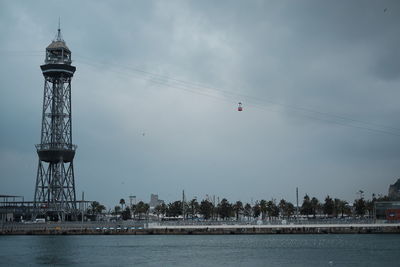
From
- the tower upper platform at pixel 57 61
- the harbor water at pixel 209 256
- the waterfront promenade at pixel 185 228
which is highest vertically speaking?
the tower upper platform at pixel 57 61

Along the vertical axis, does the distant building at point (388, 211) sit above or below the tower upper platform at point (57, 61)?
below

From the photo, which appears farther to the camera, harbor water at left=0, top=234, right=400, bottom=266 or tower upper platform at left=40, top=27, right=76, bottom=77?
tower upper platform at left=40, top=27, right=76, bottom=77

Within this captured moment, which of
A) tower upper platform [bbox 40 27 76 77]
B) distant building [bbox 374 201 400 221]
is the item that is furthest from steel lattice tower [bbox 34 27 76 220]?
distant building [bbox 374 201 400 221]

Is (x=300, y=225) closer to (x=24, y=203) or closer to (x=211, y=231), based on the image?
(x=211, y=231)

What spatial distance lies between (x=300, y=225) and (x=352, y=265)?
81535mm

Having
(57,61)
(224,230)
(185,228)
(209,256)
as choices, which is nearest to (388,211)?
(224,230)

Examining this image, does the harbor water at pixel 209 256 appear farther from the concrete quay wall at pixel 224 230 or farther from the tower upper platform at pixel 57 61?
the tower upper platform at pixel 57 61

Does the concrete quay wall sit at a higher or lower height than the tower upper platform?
lower

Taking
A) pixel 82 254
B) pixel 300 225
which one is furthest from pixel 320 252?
pixel 300 225

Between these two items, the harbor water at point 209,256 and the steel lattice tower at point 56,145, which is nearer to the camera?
the harbor water at point 209,256

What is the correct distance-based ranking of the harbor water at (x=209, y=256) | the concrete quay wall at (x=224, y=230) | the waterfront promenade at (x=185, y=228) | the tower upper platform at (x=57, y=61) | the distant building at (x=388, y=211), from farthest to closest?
the tower upper platform at (x=57, y=61) < the distant building at (x=388, y=211) < the waterfront promenade at (x=185, y=228) < the concrete quay wall at (x=224, y=230) < the harbor water at (x=209, y=256)

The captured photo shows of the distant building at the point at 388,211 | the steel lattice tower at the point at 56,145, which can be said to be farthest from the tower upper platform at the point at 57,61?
the distant building at the point at 388,211

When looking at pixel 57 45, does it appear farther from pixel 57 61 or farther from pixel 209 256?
pixel 209 256

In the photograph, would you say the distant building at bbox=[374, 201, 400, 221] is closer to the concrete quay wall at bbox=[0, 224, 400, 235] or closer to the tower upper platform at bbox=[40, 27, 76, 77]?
the concrete quay wall at bbox=[0, 224, 400, 235]
